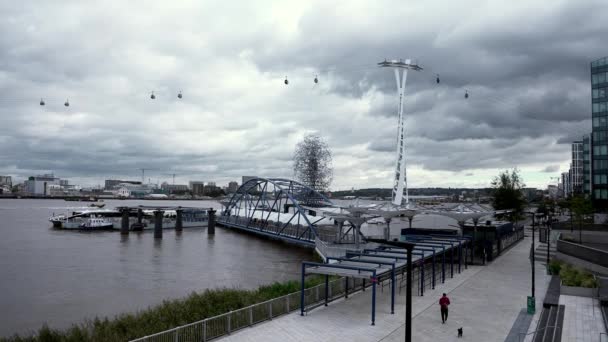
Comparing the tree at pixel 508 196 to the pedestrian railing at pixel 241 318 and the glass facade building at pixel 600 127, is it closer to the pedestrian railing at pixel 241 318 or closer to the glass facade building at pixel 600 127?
the glass facade building at pixel 600 127

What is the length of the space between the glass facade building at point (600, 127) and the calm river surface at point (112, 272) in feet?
136

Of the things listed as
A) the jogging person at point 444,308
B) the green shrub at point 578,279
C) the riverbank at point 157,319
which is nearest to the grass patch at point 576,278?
the green shrub at point 578,279

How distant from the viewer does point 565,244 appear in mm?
33906

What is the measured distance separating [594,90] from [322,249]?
155 feet

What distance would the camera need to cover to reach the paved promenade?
1670cm

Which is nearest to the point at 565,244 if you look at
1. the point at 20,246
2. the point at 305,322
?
the point at 305,322

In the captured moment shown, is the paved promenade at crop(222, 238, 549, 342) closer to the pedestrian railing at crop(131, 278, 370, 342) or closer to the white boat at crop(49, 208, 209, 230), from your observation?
the pedestrian railing at crop(131, 278, 370, 342)

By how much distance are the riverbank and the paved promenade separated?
113 inches

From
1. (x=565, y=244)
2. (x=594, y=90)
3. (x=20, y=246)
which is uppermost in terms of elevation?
(x=594, y=90)

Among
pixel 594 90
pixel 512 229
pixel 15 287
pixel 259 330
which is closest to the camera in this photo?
pixel 259 330

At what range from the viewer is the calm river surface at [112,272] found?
26391 millimetres

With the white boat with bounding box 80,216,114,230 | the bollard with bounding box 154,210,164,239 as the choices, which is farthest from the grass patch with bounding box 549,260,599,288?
the white boat with bounding box 80,216,114,230

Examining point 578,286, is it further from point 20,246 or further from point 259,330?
point 20,246

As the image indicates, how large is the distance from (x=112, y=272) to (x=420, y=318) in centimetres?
2821
